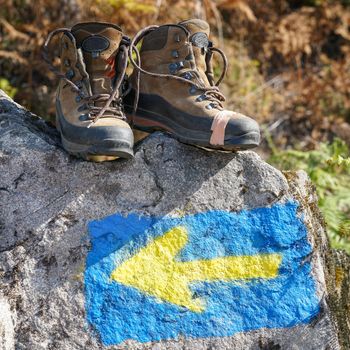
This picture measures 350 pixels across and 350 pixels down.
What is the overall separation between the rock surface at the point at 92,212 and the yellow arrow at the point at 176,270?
0.47ft

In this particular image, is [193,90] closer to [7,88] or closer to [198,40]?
[198,40]

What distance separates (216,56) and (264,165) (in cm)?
365

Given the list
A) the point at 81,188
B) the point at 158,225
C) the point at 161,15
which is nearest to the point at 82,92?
the point at 81,188

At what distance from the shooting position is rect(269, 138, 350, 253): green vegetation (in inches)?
150

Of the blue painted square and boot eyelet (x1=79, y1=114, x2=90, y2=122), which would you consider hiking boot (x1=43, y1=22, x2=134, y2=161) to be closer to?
boot eyelet (x1=79, y1=114, x2=90, y2=122)

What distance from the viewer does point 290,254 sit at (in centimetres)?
288

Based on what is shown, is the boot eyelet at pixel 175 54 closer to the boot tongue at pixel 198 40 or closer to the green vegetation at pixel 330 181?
the boot tongue at pixel 198 40

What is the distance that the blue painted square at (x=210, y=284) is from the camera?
106 inches

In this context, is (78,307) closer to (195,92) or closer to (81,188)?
(81,188)

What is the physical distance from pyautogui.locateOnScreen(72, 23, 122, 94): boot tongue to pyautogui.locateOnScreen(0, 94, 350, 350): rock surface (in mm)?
371

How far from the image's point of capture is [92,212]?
279cm

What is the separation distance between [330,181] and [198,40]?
1.85m

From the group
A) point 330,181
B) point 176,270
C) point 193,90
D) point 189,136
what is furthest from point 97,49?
point 330,181

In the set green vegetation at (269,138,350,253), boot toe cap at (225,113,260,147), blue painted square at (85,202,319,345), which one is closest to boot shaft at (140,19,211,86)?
boot toe cap at (225,113,260,147)
